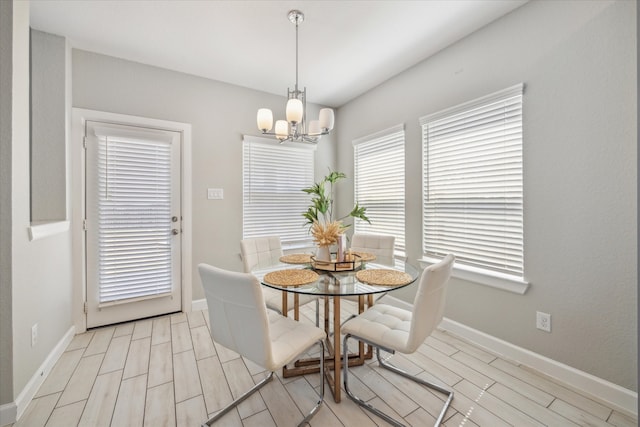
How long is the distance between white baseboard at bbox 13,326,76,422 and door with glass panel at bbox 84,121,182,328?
0.35 meters

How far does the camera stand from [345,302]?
3.25m

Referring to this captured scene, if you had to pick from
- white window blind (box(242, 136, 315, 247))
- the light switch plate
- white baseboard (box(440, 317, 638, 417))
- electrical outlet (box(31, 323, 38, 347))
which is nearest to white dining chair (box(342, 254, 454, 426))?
white baseboard (box(440, 317, 638, 417))

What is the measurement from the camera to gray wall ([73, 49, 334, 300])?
2.62 meters

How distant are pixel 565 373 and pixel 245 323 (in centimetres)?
212

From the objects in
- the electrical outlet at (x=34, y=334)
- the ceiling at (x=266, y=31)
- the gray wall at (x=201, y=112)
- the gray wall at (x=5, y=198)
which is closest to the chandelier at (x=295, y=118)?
the ceiling at (x=266, y=31)

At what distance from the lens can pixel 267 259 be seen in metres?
2.46

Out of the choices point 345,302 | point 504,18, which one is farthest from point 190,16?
point 345,302

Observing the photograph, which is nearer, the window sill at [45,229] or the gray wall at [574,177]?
the gray wall at [574,177]

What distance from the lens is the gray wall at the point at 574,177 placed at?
61.6 inches

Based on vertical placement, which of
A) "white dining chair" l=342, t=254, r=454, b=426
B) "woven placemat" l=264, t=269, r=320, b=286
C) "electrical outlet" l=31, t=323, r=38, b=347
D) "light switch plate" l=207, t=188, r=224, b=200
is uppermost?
"light switch plate" l=207, t=188, r=224, b=200

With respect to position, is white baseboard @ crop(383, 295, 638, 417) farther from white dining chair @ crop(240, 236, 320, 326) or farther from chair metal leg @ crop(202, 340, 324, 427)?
chair metal leg @ crop(202, 340, 324, 427)

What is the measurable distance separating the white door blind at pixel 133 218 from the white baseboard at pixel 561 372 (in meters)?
3.05

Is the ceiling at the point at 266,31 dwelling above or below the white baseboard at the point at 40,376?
above

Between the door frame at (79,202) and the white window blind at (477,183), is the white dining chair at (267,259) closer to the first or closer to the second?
the white window blind at (477,183)
